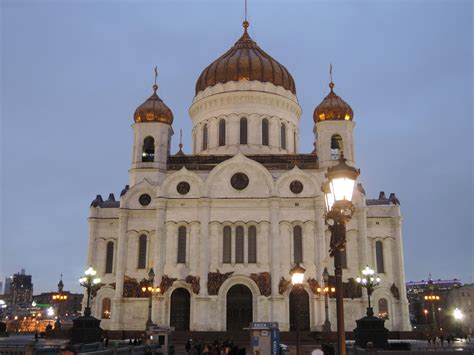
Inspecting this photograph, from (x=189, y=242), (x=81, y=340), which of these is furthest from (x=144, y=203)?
(x=81, y=340)

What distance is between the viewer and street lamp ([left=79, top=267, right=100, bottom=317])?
26.7 m

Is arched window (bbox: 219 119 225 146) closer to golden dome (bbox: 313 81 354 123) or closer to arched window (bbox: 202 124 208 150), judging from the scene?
arched window (bbox: 202 124 208 150)

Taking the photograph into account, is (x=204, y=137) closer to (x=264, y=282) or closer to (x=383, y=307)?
(x=264, y=282)

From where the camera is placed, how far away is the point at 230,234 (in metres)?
39.3

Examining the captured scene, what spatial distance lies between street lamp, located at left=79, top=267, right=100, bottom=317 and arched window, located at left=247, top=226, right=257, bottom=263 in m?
11.1

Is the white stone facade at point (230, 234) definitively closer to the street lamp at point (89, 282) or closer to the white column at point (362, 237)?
the white column at point (362, 237)

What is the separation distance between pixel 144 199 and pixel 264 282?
11.4 metres

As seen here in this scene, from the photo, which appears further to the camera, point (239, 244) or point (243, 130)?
point (243, 130)

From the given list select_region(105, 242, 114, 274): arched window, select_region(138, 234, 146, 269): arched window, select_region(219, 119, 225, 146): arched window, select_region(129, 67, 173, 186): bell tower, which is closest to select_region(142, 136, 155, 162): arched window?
select_region(129, 67, 173, 186): bell tower

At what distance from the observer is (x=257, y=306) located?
37219 millimetres

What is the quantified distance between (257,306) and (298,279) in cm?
2057

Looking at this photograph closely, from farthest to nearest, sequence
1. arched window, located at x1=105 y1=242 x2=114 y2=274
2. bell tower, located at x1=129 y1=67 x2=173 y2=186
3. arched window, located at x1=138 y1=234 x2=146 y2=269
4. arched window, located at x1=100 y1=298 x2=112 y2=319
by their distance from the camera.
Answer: bell tower, located at x1=129 y1=67 x2=173 y2=186 < arched window, located at x1=105 y1=242 x2=114 y2=274 < arched window, located at x1=100 y1=298 x2=112 y2=319 < arched window, located at x1=138 y1=234 x2=146 y2=269

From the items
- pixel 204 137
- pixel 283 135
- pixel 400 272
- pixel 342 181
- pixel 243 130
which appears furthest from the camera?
pixel 204 137

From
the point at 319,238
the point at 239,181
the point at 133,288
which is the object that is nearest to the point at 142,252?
the point at 133,288
